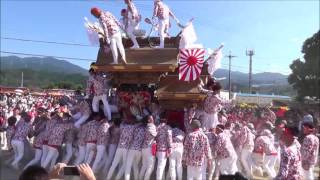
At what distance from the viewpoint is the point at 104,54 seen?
11289mm

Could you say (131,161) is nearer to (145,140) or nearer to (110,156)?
(145,140)

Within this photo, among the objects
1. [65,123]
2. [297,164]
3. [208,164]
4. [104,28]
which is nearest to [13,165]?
[65,123]

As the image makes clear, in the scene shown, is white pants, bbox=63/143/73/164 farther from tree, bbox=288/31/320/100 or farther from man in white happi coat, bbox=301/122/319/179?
tree, bbox=288/31/320/100

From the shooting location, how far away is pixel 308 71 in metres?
34.3

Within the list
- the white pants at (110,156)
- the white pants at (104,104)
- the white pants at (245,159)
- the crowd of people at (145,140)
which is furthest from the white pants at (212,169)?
the white pants at (104,104)

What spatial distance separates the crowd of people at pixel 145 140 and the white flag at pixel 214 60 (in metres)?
0.44

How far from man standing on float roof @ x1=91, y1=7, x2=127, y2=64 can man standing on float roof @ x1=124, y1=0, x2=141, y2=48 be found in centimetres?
69

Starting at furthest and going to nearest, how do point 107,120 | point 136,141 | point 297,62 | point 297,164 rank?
point 297,62
point 107,120
point 136,141
point 297,164

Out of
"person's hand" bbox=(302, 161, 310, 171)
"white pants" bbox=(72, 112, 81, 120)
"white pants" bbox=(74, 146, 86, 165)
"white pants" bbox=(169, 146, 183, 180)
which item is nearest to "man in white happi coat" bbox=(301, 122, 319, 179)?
"person's hand" bbox=(302, 161, 310, 171)

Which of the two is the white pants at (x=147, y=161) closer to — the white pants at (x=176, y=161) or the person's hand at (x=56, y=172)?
the white pants at (x=176, y=161)

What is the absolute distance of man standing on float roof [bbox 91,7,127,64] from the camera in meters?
10.5

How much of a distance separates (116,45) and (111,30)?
0.40 m

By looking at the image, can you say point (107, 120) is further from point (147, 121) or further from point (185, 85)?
point (185, 85)

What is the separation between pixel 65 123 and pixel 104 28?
8.88ft
